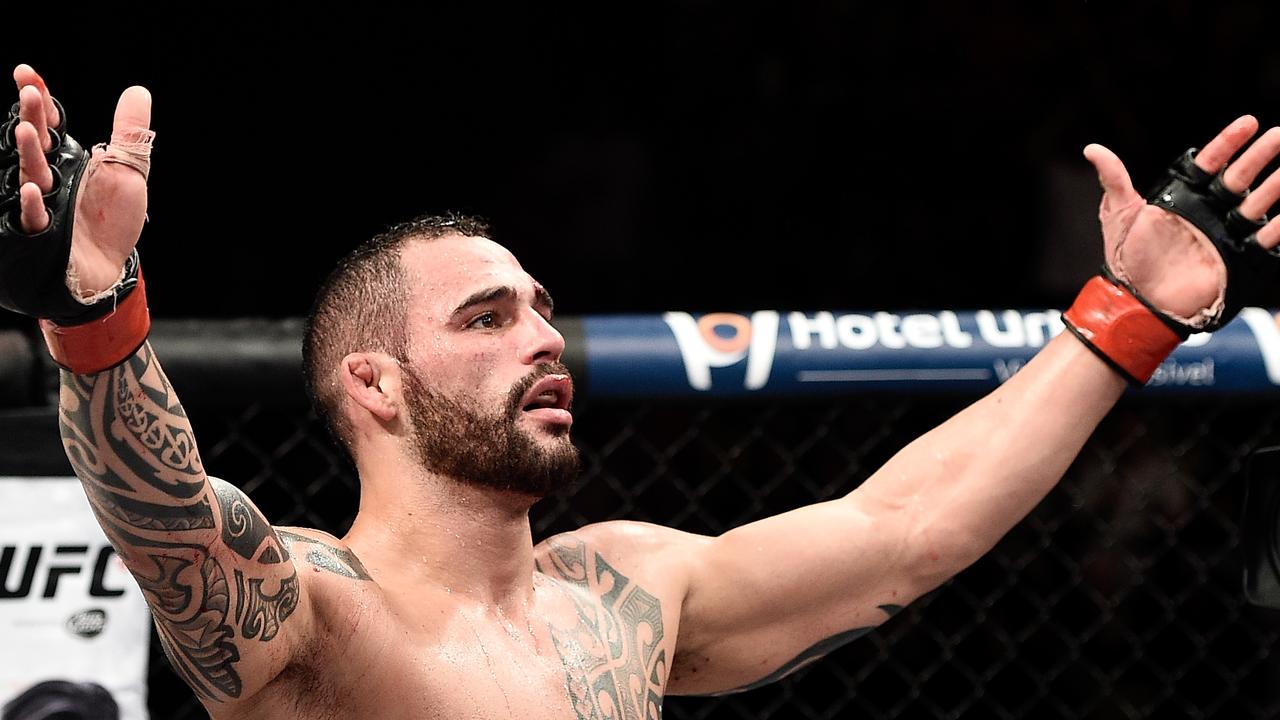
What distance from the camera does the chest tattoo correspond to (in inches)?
53.4

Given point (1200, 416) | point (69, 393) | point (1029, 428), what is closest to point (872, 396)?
point (1029, 428)

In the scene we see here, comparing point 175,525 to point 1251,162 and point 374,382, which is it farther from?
point 1251,162

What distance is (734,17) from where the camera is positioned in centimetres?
313

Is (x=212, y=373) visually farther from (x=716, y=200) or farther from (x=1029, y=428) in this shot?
(x=716, y=200)

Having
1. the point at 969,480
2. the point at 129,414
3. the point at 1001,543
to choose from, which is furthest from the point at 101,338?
the point at 1001,543

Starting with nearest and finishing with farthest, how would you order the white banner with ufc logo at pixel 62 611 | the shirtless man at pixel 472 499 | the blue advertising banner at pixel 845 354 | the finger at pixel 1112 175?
the shirtless man at pixel 472 499
the finger at pixel 1112 175
the white banner with ufc logo at pixel 62 611
the blue advertising banner at pixel 845 354

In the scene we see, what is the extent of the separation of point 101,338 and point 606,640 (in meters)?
0.63

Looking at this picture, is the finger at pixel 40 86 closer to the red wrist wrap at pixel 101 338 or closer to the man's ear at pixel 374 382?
the red wrist wrap at pixel 101 338

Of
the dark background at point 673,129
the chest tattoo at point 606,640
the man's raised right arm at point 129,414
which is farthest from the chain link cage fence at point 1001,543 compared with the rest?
the man's raised right arm at point 129,414

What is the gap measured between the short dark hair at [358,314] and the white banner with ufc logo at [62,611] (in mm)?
366

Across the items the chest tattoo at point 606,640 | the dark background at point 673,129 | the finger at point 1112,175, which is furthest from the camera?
the dark background at point 673,129

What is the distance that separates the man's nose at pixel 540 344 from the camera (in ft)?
4.62

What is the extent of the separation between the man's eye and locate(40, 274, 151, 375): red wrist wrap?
453 millimetres

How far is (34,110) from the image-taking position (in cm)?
92
